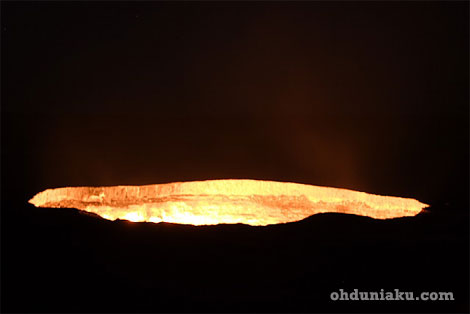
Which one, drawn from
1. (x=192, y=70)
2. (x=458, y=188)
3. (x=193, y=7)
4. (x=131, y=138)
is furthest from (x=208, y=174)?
(x=458, y=188)

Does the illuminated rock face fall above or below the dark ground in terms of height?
above

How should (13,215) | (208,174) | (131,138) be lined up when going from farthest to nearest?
(131,138) → (208,174) → (13,215)

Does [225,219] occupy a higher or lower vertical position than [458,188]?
lower

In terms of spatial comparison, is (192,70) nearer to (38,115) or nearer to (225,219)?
(38,115)

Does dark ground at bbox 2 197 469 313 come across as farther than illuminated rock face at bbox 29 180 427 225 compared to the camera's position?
No

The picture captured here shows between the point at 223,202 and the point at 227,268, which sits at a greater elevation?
the point at 223,202

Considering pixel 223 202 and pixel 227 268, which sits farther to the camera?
pixel 223 202

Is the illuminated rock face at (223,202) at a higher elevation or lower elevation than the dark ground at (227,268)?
higher

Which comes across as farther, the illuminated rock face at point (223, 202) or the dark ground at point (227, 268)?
the illuminated rock face at point (223, 202)
